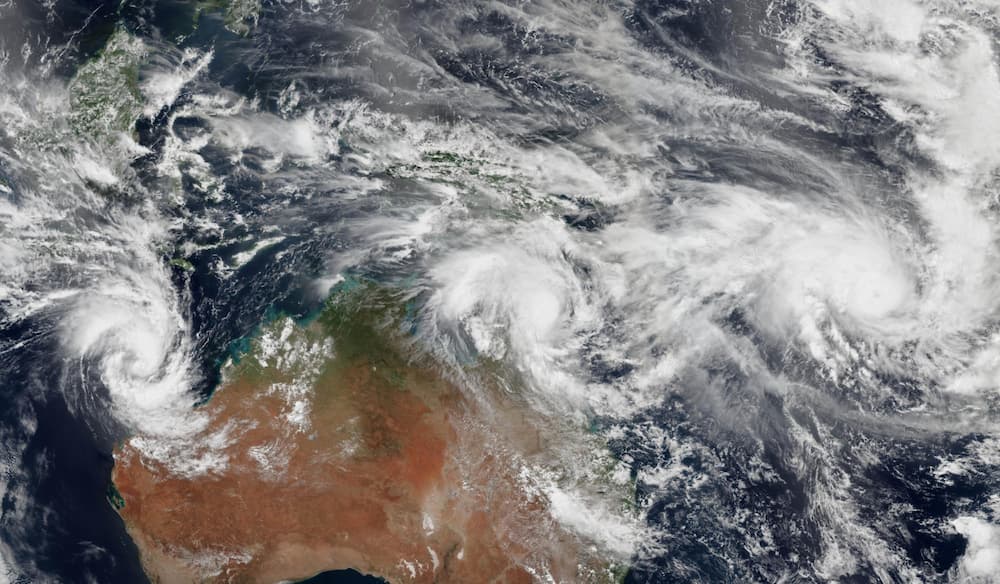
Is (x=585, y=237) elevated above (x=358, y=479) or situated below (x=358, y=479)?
above

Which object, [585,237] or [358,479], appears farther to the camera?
[358,479]

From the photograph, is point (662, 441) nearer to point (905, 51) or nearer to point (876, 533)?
point (876, 533)

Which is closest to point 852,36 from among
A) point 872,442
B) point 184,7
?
A: point 872,442

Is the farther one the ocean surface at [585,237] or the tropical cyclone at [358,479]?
the tropical cyclone at [358,479]

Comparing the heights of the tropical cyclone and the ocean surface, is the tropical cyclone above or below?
below

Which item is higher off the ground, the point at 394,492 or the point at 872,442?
the point at 872,442

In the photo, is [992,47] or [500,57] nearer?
[992,47]

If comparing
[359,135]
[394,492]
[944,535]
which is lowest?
[394,492]

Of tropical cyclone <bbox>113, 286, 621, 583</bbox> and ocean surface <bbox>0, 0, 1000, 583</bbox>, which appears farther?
tropical cyclone <bbox>113, 286, 621, 583</bbox>
